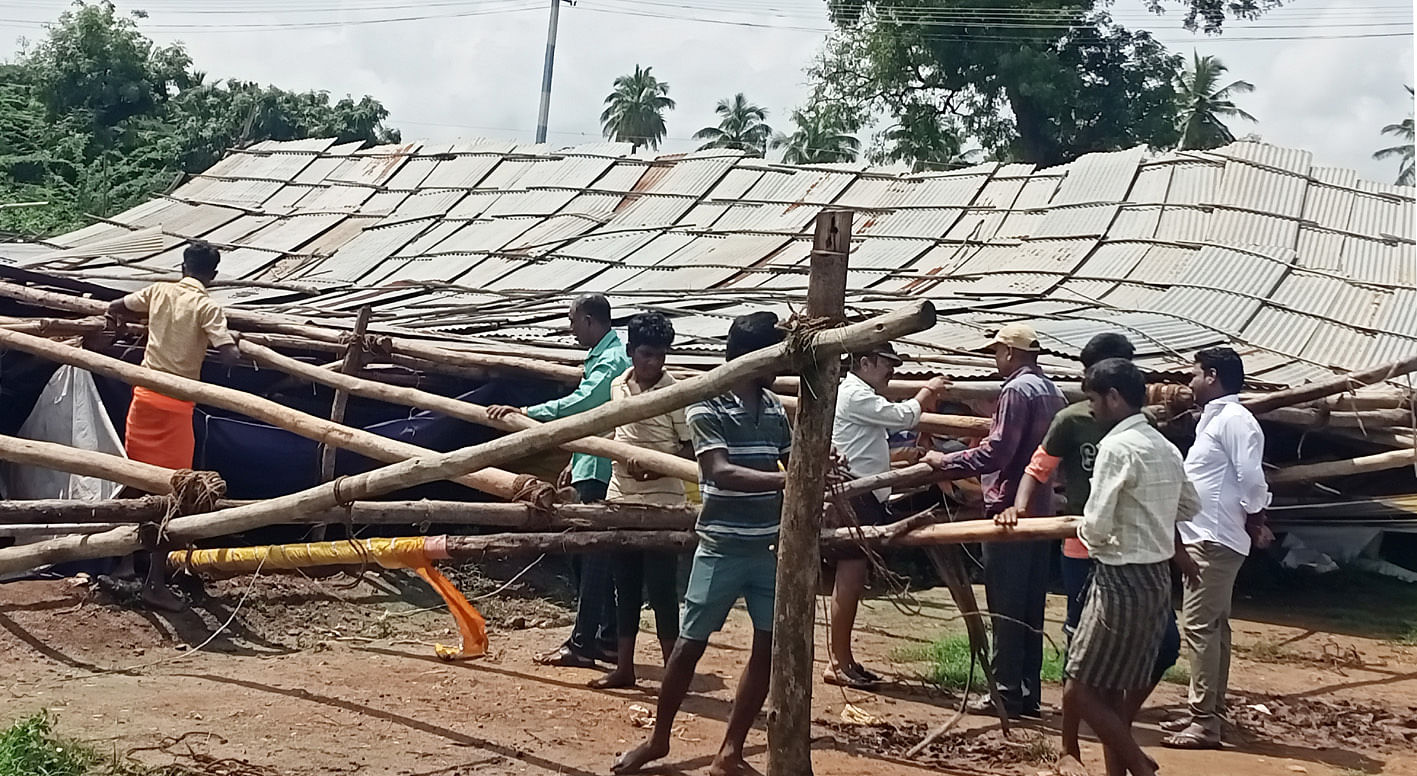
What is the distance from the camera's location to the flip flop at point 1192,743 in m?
5.44

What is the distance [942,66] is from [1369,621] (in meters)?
19.6

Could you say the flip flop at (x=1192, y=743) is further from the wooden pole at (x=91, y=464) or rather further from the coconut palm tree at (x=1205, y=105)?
the coconut palm tree at (x=1205, y=105)

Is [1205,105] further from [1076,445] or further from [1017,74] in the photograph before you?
[1076,445]

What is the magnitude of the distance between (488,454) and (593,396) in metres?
1.70

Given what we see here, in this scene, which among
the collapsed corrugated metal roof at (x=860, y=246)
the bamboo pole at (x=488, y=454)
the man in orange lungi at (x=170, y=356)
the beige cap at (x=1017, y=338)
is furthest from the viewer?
the collapsed corrugated metal roof at (x=860, y=246)

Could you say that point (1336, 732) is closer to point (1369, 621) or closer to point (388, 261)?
point (1369, 621)

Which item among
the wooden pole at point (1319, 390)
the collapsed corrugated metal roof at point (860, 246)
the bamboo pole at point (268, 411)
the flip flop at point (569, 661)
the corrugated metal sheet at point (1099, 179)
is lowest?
the flip flop at point (569, 661)

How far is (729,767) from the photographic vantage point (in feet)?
14.9

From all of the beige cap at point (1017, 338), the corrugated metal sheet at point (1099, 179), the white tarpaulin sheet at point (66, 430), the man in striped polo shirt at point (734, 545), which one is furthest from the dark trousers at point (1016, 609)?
the corrugated metal sheet at point (1099, 179)

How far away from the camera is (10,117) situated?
80.3 ft

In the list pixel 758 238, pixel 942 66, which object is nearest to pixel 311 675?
pixel 758 238

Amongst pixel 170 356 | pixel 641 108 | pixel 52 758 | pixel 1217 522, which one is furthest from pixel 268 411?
pixel 641 108

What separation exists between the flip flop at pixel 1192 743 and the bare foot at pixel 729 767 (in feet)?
6.52

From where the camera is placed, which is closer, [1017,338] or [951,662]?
[1017,338]
